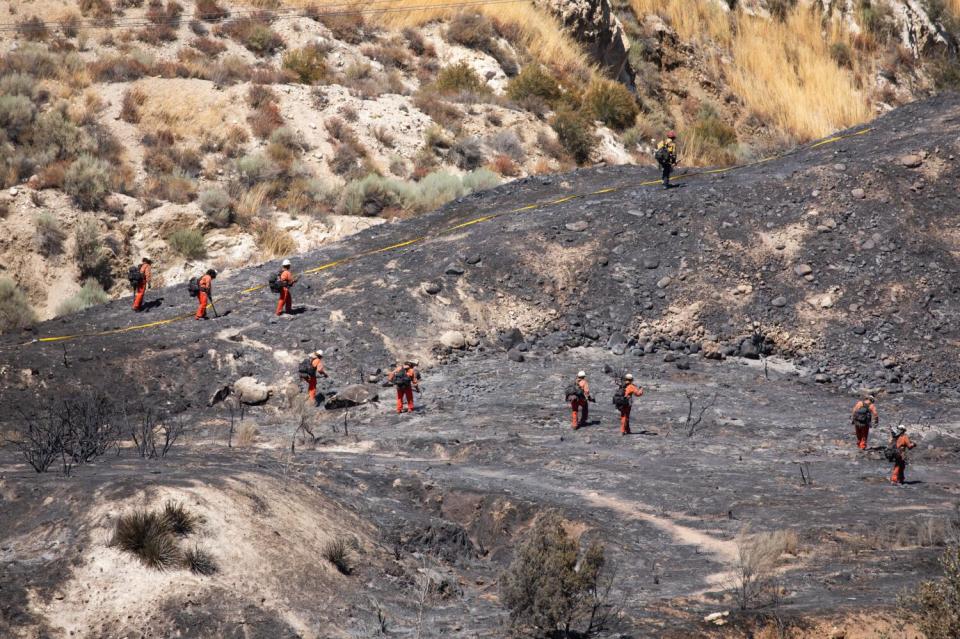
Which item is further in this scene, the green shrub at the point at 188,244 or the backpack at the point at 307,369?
the green shrub at the point at 188,244

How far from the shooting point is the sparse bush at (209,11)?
38.0 meters

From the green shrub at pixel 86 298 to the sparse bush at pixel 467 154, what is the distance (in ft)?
38.4

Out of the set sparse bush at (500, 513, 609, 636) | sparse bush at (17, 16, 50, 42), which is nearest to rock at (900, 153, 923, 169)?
sparse bush at (500, 513, 609, 636)

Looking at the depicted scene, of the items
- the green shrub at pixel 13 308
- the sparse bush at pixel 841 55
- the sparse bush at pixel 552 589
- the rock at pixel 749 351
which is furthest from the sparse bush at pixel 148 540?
the sparse bush at pixel 841 55

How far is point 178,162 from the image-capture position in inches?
1193

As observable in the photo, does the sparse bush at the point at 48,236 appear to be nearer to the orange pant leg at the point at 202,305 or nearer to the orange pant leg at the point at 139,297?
the orange pant leg at the point at 139,297

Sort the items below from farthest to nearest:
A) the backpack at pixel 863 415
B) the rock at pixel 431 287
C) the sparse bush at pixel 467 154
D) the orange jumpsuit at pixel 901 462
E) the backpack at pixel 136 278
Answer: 1. the sparse bush at pixel 467 154
2. the rock at pixel 431 287
3. the backpack at pixel 136 278
4. the backpack at pixel 863 415
5. the orange jumpsuit at pixel 901 462

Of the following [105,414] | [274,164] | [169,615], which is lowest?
[169,615]

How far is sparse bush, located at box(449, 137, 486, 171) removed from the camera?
1307 inches

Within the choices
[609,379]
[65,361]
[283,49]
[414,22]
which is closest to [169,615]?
[65,361]

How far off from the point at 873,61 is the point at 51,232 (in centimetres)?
3559

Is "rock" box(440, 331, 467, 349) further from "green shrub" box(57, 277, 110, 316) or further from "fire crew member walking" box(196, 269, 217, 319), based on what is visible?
"green shrub" box(57, 277, 110, 316)

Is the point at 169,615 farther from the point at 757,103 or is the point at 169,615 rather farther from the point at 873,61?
the point at 873,61

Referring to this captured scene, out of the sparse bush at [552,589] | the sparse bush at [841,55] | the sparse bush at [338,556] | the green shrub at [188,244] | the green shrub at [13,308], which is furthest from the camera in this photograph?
the sparse bush at [841,55]
